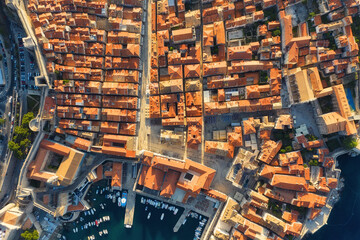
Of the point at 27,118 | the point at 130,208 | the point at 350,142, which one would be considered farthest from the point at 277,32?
the point at 27,118

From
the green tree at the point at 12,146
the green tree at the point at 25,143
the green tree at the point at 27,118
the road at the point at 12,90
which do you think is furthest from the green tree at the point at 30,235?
the green tree at the point at 27,118

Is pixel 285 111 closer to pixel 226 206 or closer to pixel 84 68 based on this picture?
pixel 226 206

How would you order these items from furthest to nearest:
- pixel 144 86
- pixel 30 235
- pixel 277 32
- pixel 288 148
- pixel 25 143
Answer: pixel 30 235, pixel 144 86, pixel 25 143, pixel 288 148, pixel 277 32

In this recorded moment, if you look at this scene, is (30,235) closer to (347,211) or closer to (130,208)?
(130,208)

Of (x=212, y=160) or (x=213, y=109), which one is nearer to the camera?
(x=213, y=109)

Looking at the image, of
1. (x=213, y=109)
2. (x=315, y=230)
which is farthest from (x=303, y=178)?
(x=213, y=109)

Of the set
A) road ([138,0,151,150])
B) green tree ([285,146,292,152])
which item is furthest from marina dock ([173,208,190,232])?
green tree ([285,146,292,152])

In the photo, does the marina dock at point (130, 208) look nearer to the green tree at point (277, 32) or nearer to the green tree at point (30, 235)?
the green tree at point (30, 235)
